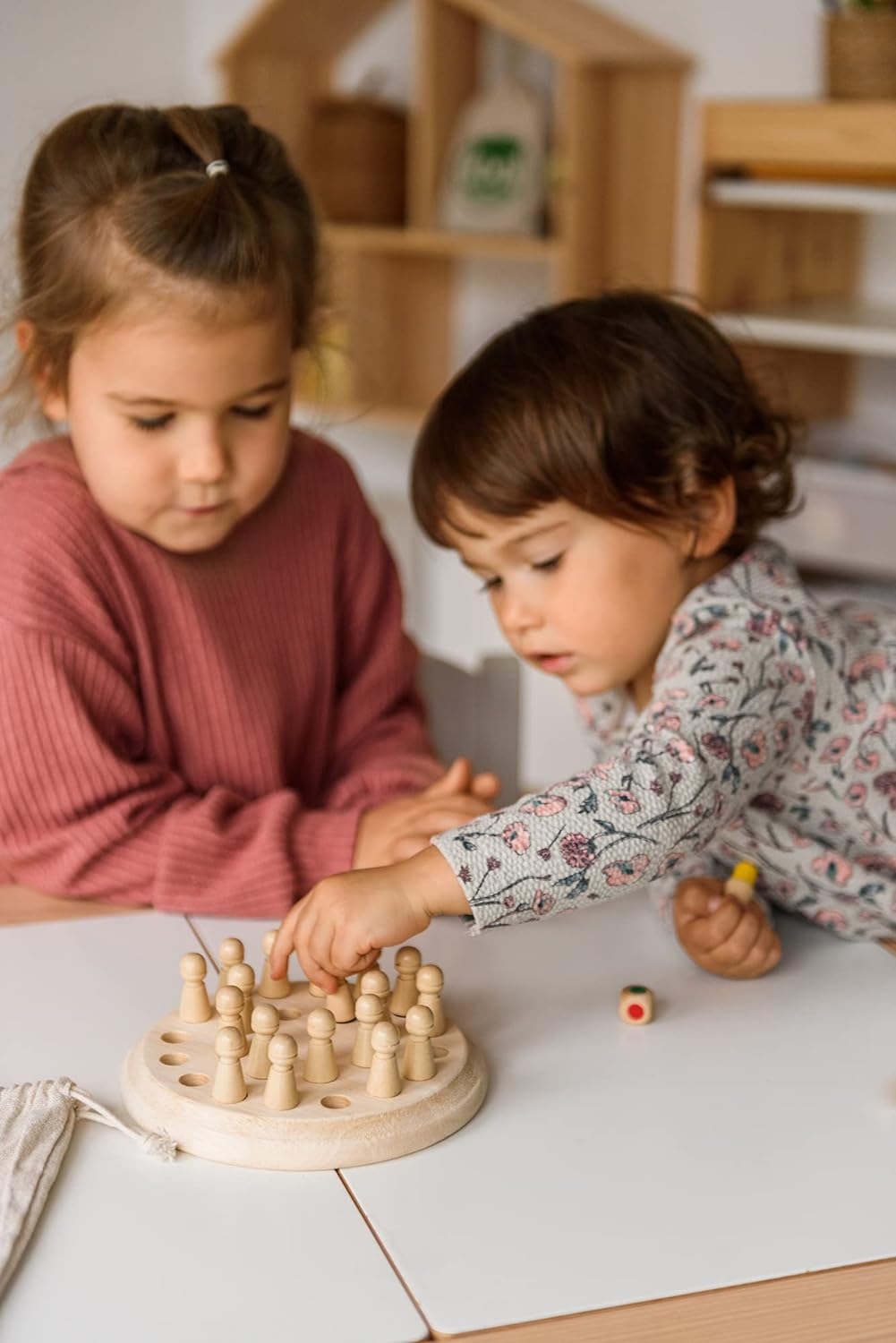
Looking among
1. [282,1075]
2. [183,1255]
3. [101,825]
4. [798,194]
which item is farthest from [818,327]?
[183,1255]

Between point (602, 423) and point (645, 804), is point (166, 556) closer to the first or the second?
point (602, 423)

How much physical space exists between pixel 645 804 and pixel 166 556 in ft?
1.76

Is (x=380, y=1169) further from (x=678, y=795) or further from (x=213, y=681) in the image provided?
(x=213, y=681)

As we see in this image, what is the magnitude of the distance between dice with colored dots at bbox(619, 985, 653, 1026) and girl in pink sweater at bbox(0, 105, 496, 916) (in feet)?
0.68

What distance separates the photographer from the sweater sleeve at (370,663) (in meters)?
1.41

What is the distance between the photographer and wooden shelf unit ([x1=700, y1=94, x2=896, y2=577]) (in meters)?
2.25

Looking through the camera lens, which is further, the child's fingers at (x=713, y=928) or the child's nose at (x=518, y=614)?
the child's nose at (x=518, y=614)

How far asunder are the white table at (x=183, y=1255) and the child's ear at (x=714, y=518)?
565 mm

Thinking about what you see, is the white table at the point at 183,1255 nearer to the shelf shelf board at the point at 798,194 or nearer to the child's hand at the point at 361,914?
the child's hand at the point at 361,914

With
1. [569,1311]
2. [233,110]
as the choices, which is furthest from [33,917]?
[233,110]

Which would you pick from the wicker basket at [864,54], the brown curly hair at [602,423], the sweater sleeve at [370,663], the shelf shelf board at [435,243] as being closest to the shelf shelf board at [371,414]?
the shelf shelf board at [435,243]

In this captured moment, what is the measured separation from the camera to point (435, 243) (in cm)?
285

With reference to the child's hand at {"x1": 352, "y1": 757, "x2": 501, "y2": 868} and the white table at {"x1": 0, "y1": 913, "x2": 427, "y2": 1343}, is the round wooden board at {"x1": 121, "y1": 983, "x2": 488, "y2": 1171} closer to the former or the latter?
the white table at {"x1": 0, "y1": 913, "x2": 427, "y2": 1343}

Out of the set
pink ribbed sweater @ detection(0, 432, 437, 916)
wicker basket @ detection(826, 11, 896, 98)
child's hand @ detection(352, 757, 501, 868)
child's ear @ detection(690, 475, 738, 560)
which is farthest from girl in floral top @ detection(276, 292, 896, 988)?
wicker basket @ detection(826, 11, 896, 98)
